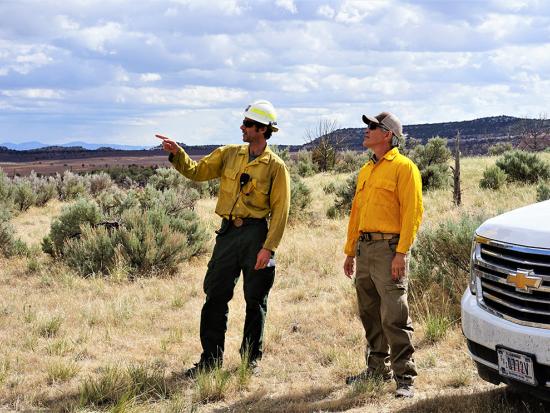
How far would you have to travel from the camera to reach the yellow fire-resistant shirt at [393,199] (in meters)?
4.54

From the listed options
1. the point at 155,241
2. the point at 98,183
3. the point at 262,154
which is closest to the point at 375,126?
the point at 262,154

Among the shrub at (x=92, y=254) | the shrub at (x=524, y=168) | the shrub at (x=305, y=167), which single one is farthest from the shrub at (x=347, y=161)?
the shrub at (x=92, y=254)

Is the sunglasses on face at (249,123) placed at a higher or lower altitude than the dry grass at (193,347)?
higher

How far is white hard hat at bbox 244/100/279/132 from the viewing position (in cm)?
525

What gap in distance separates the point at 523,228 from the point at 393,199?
1.19 m

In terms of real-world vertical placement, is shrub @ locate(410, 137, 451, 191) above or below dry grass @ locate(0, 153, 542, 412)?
above

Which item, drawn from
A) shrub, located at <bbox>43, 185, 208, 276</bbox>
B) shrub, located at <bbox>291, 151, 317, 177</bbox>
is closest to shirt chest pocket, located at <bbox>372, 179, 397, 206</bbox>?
shrub, located at <bbox>43, 185, 208, 276</bbox>

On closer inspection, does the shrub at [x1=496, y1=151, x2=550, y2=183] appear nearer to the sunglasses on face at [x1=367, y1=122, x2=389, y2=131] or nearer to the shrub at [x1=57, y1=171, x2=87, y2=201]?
the shrub at [x1=57, y1=171, x2=87, y2=201]

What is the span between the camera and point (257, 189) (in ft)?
17.3

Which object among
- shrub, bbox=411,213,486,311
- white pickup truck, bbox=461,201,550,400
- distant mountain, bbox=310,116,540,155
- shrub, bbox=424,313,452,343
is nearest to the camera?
white pickup truck, bbox=461,201,550,400

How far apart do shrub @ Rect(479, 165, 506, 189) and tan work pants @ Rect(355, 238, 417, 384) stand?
14.6m

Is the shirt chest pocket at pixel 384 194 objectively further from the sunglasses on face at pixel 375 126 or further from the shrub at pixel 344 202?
the shrub at pixel 344 202

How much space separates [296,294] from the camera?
27.2 ft

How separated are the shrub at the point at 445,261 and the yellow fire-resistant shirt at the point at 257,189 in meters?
2.71
